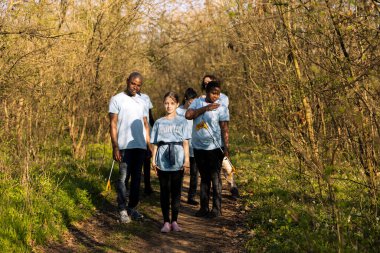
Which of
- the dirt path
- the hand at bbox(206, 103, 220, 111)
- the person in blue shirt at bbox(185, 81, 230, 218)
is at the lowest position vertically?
the dirt path

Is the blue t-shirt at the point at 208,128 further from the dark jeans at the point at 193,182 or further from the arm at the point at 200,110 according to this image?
the dark jeans at the point at 193,182

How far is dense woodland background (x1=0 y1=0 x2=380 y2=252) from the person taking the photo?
5.82 m

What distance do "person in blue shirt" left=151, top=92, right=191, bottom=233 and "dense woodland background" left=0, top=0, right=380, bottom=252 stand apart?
1.13 meters

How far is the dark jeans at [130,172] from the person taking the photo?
794 cm

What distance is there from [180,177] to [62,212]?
5.64 ft

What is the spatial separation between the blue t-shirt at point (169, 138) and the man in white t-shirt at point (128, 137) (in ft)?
1.89

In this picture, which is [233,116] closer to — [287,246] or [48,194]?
[48,194]

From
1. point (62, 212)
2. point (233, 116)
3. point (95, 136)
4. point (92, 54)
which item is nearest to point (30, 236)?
point (62, 212)

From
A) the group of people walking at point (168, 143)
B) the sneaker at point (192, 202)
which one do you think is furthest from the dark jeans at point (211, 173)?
the sneaker at point (192, 202)

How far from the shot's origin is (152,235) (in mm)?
7426

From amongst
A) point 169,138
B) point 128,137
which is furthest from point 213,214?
point 128,137

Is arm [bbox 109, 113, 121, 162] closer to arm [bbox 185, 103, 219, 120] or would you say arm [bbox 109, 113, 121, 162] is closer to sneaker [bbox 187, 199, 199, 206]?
arm [bbox 185, 103, 219, 120]

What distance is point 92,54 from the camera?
12289mm

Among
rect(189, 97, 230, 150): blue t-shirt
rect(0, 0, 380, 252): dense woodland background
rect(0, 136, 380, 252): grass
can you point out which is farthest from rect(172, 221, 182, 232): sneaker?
rect(189, 97, 230, 150): blue t-shirt
